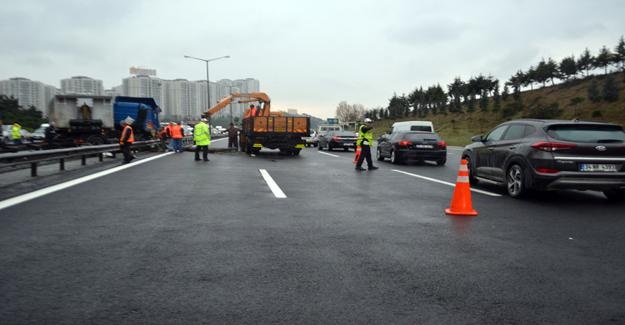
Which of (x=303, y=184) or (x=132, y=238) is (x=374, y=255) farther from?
(x=303, y=184)

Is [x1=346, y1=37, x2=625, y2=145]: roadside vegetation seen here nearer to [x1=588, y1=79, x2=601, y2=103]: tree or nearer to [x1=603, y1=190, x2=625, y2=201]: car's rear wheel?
[x1=588, y1=79, x2=601, y2=103]: tree

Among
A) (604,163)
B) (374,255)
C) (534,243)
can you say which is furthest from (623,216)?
(374,255)

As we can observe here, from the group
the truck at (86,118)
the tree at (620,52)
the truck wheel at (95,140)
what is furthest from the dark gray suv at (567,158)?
the tree at (620,52)

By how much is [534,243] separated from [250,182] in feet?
22.8

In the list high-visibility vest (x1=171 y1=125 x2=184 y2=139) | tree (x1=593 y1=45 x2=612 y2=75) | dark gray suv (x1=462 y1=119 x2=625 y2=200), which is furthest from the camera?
tree (x1=593 y1=45 x2=612 y2=75)

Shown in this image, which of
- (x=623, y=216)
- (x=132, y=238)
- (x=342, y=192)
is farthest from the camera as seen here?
(x=342, y=192)

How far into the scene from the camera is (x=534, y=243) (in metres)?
5.12

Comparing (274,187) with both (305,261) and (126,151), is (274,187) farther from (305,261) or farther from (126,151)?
(126,151)

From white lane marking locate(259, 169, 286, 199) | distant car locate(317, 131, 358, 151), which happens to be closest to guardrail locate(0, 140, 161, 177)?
white lane marking locate(259, 169, 286, 199)

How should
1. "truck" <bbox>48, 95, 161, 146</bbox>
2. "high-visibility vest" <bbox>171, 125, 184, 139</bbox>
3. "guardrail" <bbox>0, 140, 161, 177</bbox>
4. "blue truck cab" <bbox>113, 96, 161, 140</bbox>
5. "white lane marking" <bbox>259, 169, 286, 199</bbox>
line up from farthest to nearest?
1. "blue truck cab" <bbox>113, 96, 161, 140</bbox>
2. "high-visibility vest" <bbox>171, 125, 184, 139</bbox>
3. "truck" <bbox>48, 95, 161, 146</bbox>
4. "guardrail" <bbox>0, 140, 161, 177</bbox>
5. "white lane marking" <bbox>259, 169, 286, 199</bbox>

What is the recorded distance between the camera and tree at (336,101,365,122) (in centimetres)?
14462

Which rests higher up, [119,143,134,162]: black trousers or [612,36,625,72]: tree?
[612,36,625,72]: tree

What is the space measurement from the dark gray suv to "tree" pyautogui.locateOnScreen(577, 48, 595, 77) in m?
80.2

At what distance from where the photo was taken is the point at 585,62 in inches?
3054
